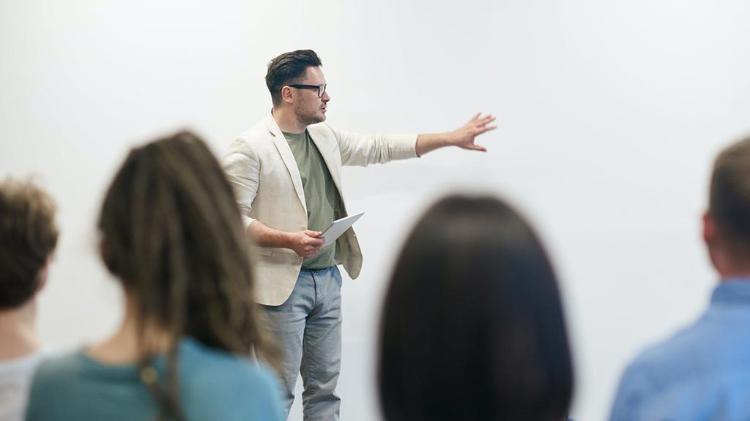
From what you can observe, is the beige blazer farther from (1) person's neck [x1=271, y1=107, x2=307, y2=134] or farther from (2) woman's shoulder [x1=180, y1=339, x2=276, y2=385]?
(2) woman's shoulder [x1=180, y1=339, x2=276, y2=385]

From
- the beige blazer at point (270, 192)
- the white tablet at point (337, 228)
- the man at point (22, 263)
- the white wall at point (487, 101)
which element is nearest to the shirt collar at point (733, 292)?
the man at point (22, 263)

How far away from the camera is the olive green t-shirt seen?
9.57ft

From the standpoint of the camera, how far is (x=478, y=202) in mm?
905

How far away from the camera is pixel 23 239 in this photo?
1.35 m

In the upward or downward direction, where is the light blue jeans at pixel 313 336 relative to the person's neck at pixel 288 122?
downward

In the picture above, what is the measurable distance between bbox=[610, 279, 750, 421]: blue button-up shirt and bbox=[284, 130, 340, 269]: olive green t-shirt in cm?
184

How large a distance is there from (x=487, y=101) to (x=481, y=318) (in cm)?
246

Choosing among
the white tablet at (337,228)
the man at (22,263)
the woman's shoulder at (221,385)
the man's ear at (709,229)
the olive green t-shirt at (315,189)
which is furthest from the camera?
the olive green t-shirt at (315,189)

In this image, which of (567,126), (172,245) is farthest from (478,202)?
(567,126)

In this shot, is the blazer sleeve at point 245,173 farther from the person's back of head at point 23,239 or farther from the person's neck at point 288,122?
the person's back of head at point 23,239

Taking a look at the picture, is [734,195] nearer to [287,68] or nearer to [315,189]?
[315,189]

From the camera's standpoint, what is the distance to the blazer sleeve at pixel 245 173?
2.80 meters

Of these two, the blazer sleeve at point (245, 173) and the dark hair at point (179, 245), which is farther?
the blazer sleeve at point (245, 173)

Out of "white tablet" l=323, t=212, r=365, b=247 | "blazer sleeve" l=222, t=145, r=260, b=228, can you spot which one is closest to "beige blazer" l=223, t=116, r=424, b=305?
"blazer sleeve" l=222, t=145, r=260, b=228
